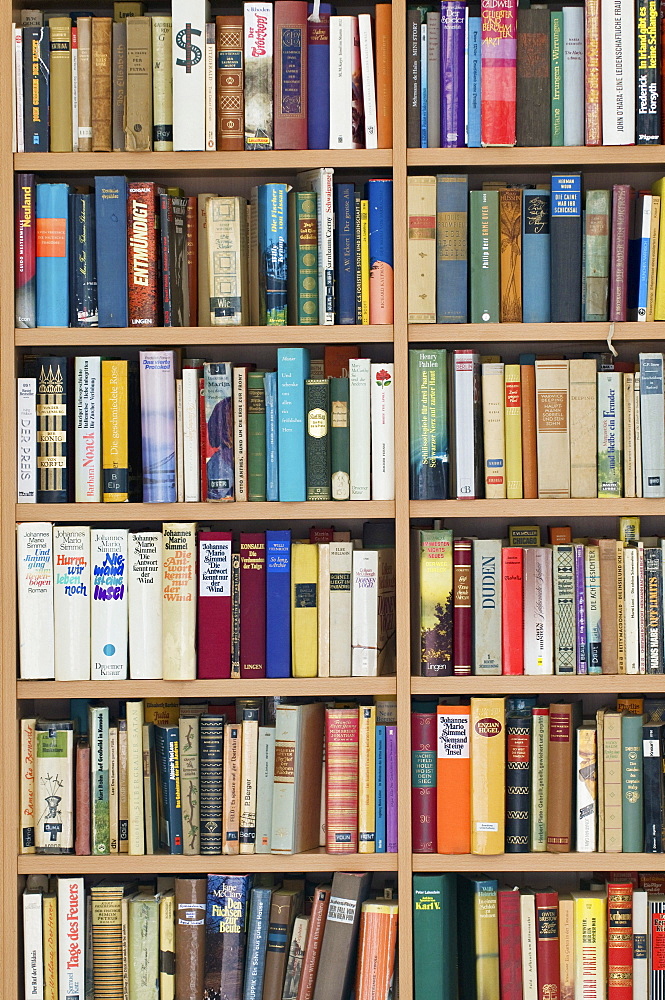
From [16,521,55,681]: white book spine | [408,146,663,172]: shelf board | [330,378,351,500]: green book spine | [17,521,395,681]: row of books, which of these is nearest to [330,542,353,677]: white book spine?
[17,521,395,681]: row of books

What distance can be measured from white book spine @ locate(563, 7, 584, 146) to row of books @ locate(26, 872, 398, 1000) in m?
1.50

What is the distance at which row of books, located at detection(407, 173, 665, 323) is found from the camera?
1.90 meters

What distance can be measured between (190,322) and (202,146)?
34 cm

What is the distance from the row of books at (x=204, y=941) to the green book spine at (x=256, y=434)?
30.2 inches

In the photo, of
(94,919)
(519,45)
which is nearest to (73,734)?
(94,919)

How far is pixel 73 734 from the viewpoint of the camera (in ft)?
6.34

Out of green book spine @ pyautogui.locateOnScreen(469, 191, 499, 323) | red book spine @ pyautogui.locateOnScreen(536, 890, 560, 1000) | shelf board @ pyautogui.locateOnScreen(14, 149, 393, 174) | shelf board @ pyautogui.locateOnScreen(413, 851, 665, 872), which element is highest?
shelf board @ pyautogui.locateOnScreen(14, 149, 393, 174)

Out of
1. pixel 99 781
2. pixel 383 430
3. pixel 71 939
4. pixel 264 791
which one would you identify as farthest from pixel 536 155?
pixel 71 939

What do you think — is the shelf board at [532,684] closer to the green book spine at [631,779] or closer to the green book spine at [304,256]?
the green book spine at [631,779]

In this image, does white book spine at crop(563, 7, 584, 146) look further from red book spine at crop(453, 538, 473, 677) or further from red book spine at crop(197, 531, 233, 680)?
red book spine at crop(197, 531, 233, 680)

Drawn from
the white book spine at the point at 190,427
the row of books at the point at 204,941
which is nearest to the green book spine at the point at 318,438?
the white book spine at the point at 190,427

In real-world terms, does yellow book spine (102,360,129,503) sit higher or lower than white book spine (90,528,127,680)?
higher

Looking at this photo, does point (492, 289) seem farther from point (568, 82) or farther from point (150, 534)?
point (150, 534)

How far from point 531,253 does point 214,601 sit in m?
0.92
